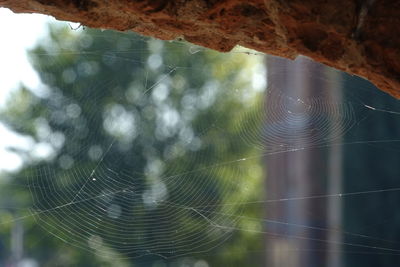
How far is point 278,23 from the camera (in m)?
1.04

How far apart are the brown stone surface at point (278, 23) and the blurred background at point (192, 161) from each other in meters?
1.56

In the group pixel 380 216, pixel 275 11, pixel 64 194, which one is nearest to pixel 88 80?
pixel 64 194

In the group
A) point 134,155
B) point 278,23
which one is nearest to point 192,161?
point 134,155

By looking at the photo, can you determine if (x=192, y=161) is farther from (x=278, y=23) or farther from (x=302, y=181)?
(x=278, y=23)

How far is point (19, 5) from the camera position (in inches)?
44.6

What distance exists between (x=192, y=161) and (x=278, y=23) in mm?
2034

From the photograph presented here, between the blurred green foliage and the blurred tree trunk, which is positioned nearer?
the blurred tree trunk

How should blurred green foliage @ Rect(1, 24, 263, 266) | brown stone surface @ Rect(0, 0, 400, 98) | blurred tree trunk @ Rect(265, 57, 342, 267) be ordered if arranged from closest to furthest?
brown stone surface @ Rect(0, 0, 400, 98) < blurred tree trunk @ Rect(265, 57, 342, 267) < blurred green foliage @ Rect(1, 24, 263, 266)

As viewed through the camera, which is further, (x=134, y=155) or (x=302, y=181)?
(x=134, y=155)

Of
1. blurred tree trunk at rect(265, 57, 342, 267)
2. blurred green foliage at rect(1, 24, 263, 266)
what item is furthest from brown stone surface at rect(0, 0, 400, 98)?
blurred green foliage at rect(1, 24, 263, 266)

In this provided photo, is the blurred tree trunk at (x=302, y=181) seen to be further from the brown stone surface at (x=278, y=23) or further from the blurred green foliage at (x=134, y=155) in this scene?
the brown stone surface at (x=278, y=23)

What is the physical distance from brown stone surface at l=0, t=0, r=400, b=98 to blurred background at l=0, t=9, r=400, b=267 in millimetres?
1557

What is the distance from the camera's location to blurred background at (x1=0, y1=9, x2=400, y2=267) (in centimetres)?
257

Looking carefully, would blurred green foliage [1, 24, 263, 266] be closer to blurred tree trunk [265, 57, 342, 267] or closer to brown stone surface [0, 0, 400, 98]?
blurred tree trunk [265, 57, 342, 267]
